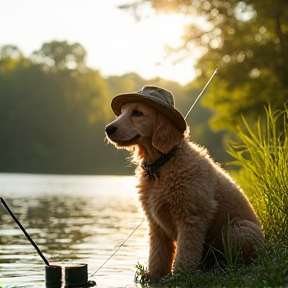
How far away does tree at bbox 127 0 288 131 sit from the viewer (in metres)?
22.2

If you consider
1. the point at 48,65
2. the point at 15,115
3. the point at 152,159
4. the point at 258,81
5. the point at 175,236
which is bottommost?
the point at 175,236

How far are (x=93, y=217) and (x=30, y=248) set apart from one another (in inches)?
265

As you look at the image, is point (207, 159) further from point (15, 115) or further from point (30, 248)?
point (15, 115)

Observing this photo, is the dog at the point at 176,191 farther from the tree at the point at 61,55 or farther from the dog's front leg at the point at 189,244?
the tree at the point at 61,55

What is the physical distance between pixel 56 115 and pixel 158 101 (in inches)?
2760

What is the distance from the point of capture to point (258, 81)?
23.5m

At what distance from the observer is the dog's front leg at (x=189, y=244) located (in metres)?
6.16

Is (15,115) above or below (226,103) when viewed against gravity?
above

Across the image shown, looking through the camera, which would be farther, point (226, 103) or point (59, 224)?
point (226, 103)

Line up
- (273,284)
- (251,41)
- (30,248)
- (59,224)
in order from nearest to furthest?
1. (273,284)
2. (30,248)
3. (59,224)
4. (251,41)

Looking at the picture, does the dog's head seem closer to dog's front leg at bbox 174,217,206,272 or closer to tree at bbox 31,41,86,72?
dog's front leg at bbox 174,217,206,272

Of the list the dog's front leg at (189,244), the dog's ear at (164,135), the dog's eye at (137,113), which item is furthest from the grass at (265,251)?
the dog's eye at (137,113)

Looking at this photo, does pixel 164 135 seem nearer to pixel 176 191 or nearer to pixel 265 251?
pixel 176 191

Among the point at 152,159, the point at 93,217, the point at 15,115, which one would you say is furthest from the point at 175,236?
the point at 15,115
